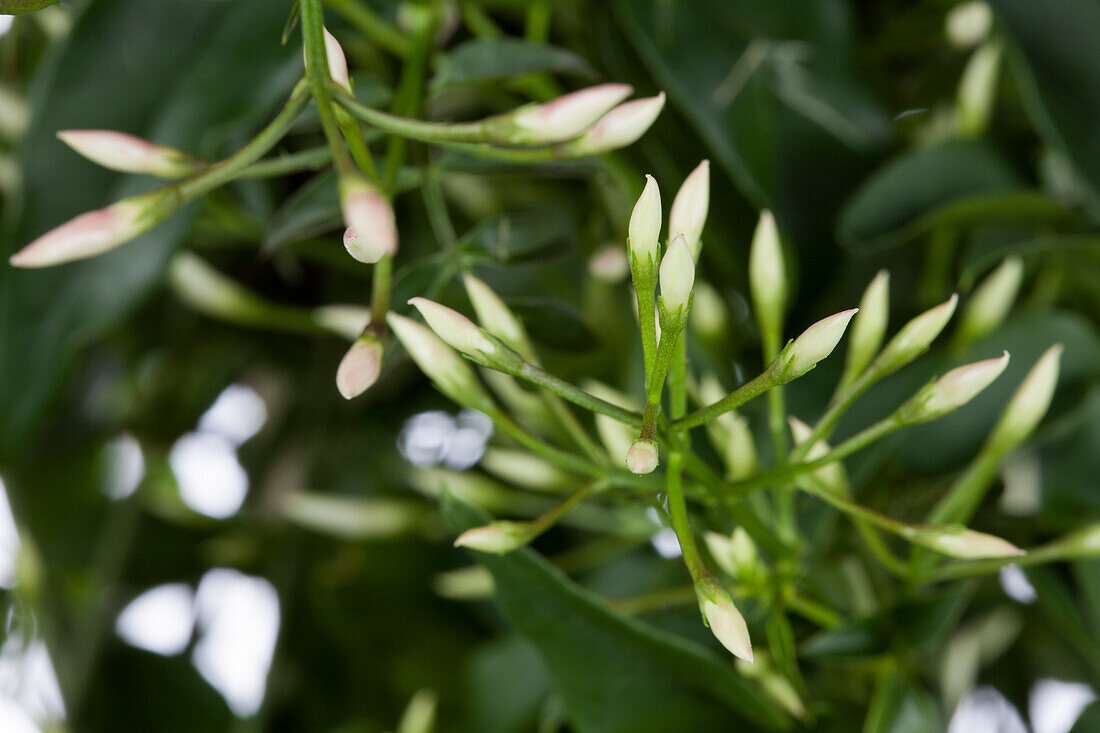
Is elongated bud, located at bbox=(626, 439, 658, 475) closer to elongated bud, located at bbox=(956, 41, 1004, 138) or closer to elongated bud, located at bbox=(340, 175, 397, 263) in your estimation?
elongated bud, located at bbox=(340, 175, 397, 263)

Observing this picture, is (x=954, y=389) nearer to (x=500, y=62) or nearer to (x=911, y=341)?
(x=911, y=341)

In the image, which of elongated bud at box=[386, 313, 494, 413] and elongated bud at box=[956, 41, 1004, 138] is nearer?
elongated bud at box=[386, 313, 494, 413]

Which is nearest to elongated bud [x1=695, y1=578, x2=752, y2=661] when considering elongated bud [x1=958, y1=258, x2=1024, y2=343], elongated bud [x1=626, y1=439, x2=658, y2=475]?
elongated bud [x1=626, y1=439, x2=658, y2=475]

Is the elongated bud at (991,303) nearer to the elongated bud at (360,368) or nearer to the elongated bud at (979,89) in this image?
the elongated bud at (979,89)

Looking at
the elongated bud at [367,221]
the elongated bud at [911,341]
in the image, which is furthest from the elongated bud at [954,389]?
the elongated bud at [367,221]

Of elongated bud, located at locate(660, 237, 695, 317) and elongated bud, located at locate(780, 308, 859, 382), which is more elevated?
elongated bud, located at locate(660, 237, 695, 317)

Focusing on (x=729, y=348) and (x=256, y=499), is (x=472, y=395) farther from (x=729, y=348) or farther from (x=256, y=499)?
(x=256, y=499)
